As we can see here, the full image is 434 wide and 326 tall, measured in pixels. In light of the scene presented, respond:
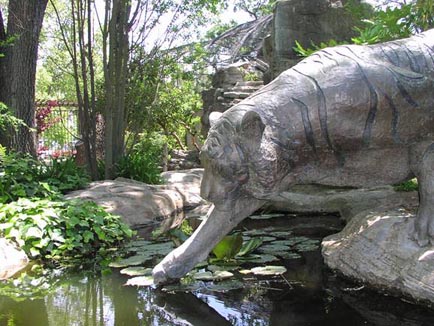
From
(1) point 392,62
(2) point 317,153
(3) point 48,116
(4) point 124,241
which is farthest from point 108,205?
(3) point 48,116

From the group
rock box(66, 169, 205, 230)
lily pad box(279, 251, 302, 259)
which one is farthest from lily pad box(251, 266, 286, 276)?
rock box(66, 169, 205, 230)

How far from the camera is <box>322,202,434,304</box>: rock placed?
9.64 ft

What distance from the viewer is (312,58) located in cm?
338

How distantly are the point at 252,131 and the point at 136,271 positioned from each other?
1466 mm

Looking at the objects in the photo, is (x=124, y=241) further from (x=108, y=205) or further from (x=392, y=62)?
(x=392, y=62)

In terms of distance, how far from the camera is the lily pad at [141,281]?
11.3ft

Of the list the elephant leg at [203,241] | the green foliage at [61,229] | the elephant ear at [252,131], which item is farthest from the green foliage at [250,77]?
the elephant ear at [252,131]

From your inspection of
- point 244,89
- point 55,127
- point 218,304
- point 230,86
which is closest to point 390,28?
point 218,304

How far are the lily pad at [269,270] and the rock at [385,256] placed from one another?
0.35m

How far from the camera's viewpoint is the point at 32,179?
20.6ft

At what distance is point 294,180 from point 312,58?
2.76 ft

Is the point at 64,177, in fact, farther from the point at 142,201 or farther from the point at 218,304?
the point at 218,304

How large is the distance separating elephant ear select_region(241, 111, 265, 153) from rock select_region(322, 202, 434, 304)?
43.4 inches

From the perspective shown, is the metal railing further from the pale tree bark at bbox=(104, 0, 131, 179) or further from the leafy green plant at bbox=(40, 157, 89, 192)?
the leafy green plant at bbox=(40, 157, 89, 192)
